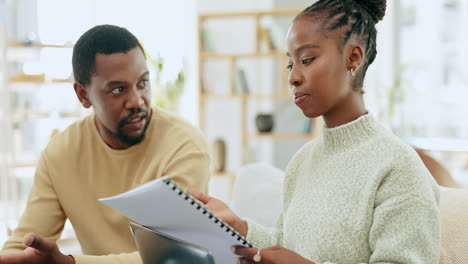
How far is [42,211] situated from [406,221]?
1130mm

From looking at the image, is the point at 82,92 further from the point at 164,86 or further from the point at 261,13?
the point at 164,86

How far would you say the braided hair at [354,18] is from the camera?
44.1 inches

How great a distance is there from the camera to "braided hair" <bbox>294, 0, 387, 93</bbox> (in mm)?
1121

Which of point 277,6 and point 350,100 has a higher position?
point 277,6

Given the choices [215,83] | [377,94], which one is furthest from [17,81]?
[377,94]

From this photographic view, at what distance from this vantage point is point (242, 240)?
0.96m

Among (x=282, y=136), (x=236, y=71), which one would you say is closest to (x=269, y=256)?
(x=282, y=136)

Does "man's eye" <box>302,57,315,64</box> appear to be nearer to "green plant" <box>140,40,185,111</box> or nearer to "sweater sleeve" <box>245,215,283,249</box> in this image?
"sweater sleeve" <box>245,215,283,249</box>

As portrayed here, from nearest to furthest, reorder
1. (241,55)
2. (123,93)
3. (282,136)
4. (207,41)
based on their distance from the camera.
→ (123,93) → (282,136) → (241,55) → (207,41)

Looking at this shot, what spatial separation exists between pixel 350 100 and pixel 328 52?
105mm

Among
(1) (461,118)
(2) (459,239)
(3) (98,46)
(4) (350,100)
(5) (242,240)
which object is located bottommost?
(1) (461,118)

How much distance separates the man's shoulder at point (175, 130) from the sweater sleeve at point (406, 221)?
2.44ft

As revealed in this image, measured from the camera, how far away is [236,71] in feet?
17.0

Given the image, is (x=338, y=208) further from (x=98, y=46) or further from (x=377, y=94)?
(x=377, y=94)
